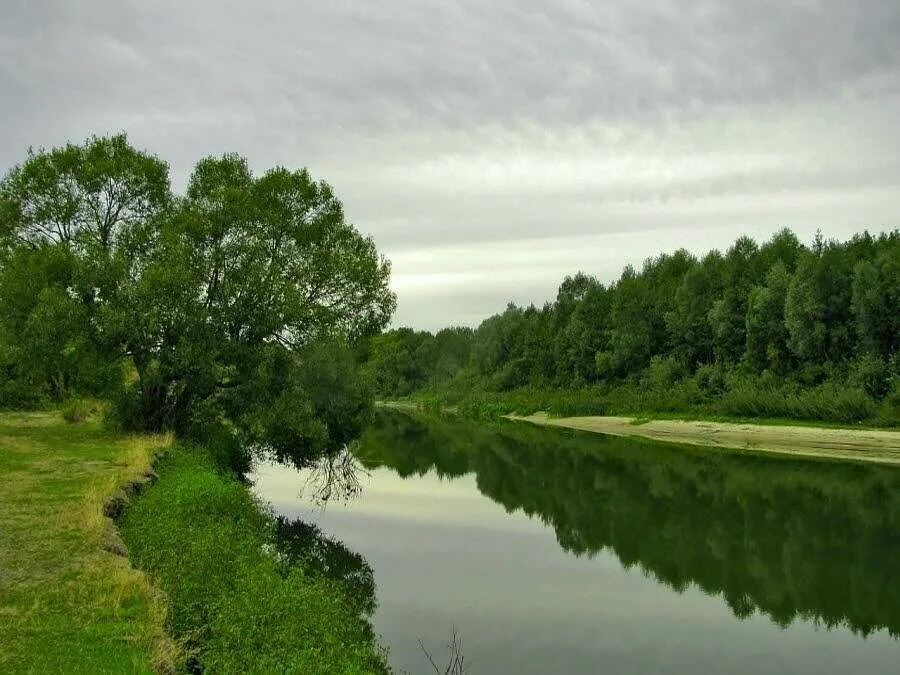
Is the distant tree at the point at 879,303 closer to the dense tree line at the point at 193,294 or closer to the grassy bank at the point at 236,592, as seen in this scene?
the dense tree line at the point at 193,294

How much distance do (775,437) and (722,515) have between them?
25.9 m

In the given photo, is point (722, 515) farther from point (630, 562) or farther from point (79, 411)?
point (79, 411)

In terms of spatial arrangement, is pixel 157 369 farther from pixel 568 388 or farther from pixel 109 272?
pixel 568 388

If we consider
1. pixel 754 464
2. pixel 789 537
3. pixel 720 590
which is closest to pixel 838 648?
pixel 720 590

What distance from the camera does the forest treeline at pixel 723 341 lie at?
180 ft

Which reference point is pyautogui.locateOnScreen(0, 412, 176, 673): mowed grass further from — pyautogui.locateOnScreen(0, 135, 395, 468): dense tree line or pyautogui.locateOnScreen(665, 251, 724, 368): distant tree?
pyautogui.locateOnScreen(665, 251, 724, 368): distant tree

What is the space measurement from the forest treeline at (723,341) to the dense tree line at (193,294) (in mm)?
3311

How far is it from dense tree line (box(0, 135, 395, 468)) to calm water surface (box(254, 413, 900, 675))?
4.78m

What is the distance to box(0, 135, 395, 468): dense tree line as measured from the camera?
28.1m

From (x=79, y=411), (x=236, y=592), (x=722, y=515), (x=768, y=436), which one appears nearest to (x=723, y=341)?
(x=768, y=436)

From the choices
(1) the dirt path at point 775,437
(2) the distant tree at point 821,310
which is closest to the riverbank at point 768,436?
(1) the dirt path at point 775,437

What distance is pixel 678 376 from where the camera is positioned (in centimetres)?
7550

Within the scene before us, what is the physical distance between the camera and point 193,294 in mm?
29406

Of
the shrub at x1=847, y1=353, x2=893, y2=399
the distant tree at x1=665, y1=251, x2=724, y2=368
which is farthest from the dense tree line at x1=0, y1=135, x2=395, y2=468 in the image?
the distant tree at x1=665, y1=251, x2=724, y2=368
